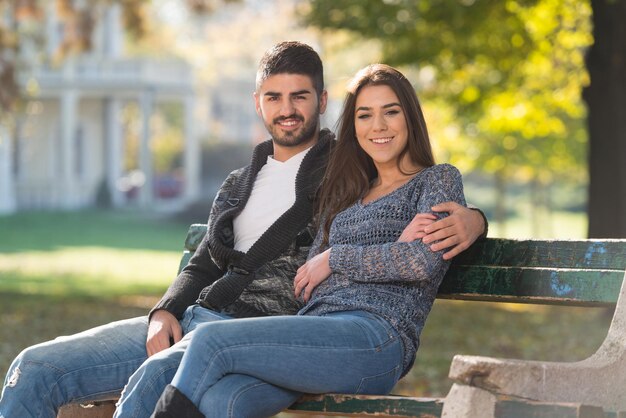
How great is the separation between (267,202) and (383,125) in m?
0.66

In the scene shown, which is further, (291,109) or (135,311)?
(135,311)

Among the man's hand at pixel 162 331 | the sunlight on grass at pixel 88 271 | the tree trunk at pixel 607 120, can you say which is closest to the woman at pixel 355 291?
the man's hand at pixel 162 331

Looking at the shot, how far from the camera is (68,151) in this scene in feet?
133

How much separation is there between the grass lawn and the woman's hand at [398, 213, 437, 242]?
4.97 metres

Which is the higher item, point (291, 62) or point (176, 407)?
point (291, 62)

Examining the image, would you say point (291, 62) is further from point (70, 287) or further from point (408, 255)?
point (70, 287)

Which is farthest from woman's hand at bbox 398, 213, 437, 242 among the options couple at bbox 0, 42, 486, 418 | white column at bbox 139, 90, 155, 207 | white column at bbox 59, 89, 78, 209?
white column at bbox 139, 90, 155, 207

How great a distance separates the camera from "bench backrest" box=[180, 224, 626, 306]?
4320mm

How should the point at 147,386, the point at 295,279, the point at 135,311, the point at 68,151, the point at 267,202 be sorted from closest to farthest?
the point at 147,386
the point at 295,279
the point at 267,202
the point at 135,311
the point at 68,151

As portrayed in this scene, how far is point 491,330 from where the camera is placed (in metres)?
14.1

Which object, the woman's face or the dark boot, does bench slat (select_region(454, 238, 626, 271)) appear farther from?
the dark boot

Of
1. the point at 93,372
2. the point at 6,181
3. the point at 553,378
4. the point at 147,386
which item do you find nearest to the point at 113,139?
the point at 6,181

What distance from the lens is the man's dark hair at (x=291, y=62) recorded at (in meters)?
4.86

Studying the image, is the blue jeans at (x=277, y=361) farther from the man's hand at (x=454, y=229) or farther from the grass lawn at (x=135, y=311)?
the grass lawn at (x=135, y=311)
